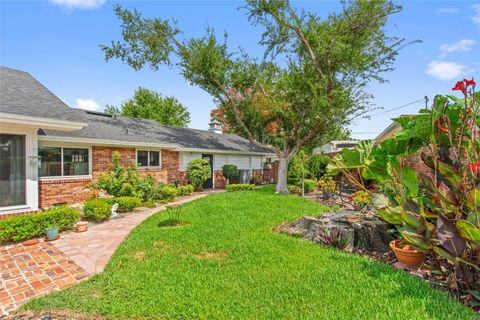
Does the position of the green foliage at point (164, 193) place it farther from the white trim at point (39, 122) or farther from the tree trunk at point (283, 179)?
the tree trunk at point (283, 179)

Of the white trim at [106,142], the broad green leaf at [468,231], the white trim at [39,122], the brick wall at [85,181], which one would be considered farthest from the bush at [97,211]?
the broad green leaf at [468,231]

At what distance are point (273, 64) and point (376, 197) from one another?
12.0 meters

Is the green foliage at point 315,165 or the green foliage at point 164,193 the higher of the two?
the green foliage at point 315,165

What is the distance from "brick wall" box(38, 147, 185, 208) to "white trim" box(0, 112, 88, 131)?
9.23 feet

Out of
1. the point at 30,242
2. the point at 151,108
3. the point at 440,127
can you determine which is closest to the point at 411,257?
the point at 440,127

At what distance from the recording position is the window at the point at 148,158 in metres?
13.2

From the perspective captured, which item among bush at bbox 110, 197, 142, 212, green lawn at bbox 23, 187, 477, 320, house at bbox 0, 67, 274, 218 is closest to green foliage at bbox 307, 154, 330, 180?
house at bbox 0, 67, 274, 218

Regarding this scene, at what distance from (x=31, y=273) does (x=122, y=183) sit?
5.93 m

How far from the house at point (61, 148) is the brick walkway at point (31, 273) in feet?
8.69

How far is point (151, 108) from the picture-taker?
33.8m

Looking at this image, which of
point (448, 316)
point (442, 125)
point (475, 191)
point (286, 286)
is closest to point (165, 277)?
point (286, 286)

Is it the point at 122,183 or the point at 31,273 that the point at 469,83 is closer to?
the point at 31,273

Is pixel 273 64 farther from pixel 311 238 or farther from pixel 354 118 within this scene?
pixel 311 238

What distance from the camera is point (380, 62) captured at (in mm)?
13148
